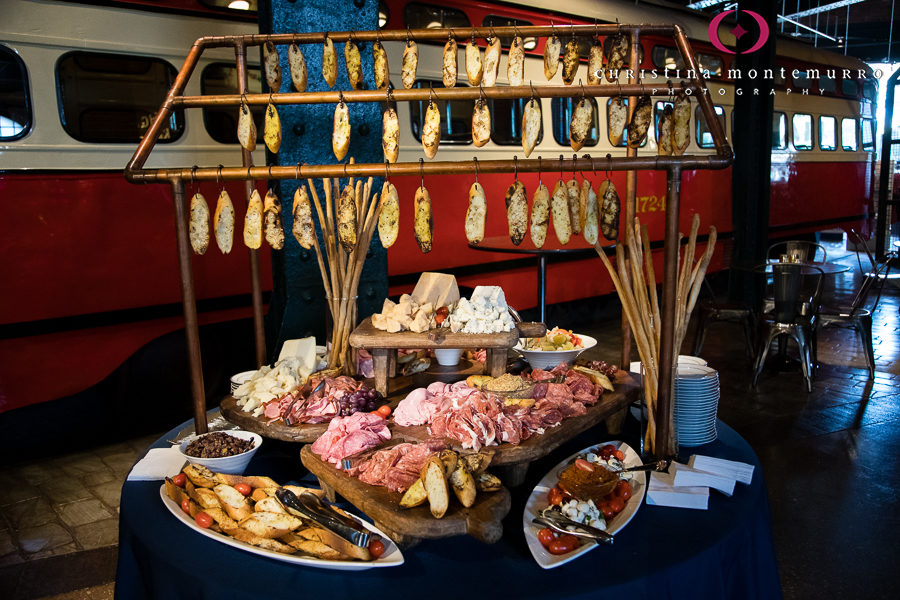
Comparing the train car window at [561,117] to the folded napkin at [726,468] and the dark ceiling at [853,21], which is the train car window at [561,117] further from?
the dark ceiling at [853,21]

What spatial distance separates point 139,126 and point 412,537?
13.3ft

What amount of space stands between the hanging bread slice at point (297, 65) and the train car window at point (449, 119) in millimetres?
3275

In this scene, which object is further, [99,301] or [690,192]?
[690,192]

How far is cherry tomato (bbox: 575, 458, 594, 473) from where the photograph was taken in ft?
6.59

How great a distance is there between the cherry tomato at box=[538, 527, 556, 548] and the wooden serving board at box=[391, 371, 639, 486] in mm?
298

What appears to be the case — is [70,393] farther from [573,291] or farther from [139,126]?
[573,291]

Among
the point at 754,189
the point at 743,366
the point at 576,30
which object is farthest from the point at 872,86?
the point at 576,30

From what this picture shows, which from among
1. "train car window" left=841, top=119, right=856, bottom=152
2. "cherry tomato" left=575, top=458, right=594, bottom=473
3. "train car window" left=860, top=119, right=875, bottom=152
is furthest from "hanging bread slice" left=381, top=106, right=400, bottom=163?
"train car window" left=860, top=119, right=875, bottom=152

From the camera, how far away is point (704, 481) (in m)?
1.97

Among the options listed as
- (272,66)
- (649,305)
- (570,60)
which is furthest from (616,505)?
(272,66)

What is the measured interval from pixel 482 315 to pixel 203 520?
1.23 metres

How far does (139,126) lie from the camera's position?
4582 mm

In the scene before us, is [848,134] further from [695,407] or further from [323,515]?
[323,515]

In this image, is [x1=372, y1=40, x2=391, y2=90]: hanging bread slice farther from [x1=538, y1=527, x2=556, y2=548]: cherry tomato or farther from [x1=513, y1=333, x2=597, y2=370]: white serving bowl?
[x1=538, y1=527, x2=556, y2=548]: cherry tomato
